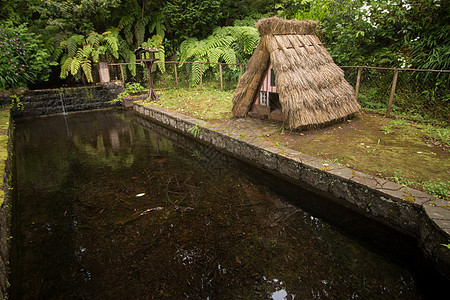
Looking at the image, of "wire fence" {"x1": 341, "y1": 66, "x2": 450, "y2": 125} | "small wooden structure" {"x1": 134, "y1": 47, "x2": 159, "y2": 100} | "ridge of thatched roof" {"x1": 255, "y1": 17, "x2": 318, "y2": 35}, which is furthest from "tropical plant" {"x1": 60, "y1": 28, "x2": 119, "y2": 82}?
"wire fence" {"x1": 341, "y1": 66, "x2": 450, "y2": 125}

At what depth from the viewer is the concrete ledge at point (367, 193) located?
7.89ft

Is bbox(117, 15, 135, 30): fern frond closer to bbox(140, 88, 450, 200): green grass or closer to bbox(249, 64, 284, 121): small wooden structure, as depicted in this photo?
bbox(140, 88, 450, 200): green grass

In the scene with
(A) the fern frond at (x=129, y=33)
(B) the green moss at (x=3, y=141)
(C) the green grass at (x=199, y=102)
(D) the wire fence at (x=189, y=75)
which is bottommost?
(B) the green moss at (x=3, y=141)

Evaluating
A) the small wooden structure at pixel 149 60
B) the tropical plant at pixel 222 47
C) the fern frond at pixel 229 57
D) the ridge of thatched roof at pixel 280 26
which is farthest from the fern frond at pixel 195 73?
the ridge of thatched roof at pixel 280 26

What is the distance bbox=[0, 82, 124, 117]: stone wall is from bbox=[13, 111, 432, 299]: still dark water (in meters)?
5.80

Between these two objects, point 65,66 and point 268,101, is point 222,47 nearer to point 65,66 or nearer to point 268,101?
point 268,101

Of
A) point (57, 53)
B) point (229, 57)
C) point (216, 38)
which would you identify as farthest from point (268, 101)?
point (57, 53)

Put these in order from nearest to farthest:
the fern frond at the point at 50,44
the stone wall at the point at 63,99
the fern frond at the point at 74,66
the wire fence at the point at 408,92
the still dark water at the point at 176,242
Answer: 1. the still dark water at the point at 176,242
2. the wire fence at the point at 408,92
3. the stone wall at the point at 63,99
4. the fern frond at the point at 74,66
5. the fern frond at the point at 50,44

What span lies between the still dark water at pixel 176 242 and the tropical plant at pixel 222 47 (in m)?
6.63

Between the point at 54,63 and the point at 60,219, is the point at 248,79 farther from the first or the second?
the point at 54,63

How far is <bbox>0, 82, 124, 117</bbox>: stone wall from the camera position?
A: 9188 mm

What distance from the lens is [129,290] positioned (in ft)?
7.34

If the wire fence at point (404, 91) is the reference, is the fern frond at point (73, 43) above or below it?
above

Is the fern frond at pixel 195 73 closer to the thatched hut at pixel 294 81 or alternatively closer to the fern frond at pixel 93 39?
the fern frond at pixel 93 39
